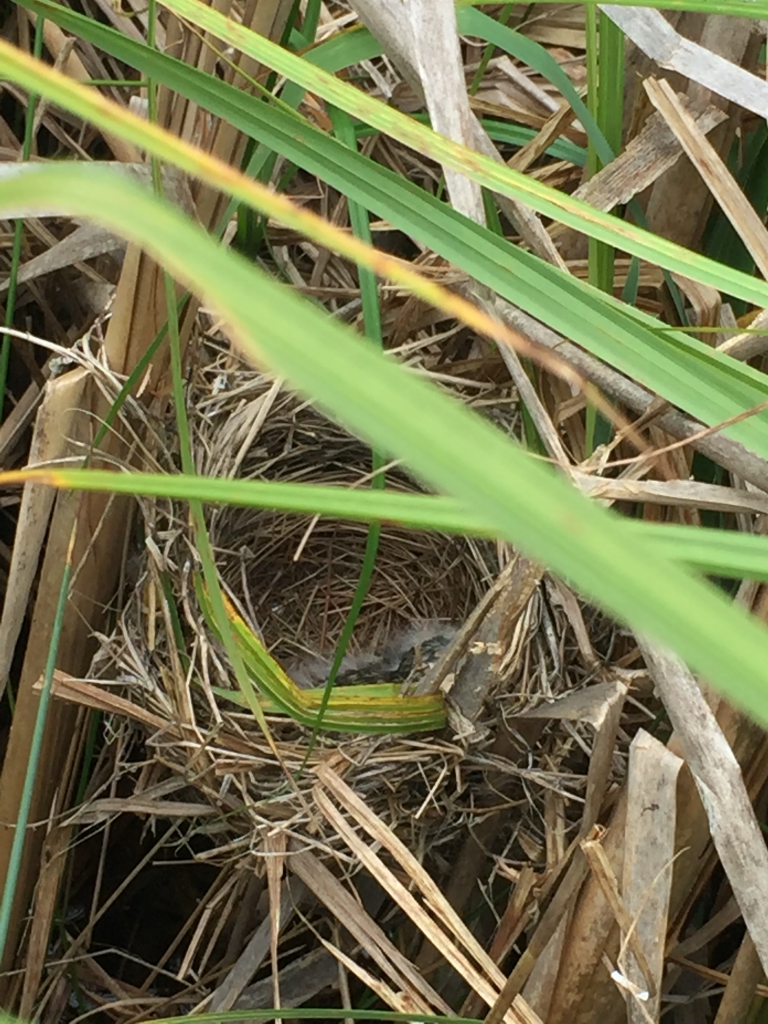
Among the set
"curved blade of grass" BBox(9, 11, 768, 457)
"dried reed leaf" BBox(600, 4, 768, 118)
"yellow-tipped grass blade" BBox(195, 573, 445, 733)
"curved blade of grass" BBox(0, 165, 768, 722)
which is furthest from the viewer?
"yellow-tipped grass blade" BBox(195, 573, 445, 733)

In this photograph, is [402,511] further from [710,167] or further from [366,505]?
[710,167]

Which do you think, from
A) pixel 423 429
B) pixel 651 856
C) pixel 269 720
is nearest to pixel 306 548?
pixel 269 720

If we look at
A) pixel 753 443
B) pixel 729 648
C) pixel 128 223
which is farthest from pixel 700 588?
pixel 753 443

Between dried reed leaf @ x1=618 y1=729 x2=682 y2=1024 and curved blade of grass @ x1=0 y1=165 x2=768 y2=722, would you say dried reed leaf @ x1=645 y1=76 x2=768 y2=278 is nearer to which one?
dried reed leaf @ x1=618 y1=729 x2=682 y2=1024


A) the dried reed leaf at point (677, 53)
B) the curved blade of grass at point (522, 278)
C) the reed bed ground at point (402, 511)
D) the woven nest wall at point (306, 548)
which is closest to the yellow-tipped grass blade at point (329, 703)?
the reed bed ground at point (402, 511)

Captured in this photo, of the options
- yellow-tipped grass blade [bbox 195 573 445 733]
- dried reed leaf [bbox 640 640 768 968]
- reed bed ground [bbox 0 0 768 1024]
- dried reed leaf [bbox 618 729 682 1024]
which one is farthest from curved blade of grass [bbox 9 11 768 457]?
yellow-tipped grass blade [bbox 195 573 445 733]

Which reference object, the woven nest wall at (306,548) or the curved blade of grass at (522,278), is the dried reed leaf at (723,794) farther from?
the woven nest wall at (306,548)
